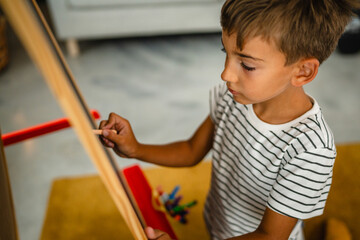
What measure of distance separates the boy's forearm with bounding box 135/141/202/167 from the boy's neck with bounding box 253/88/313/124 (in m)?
0.23

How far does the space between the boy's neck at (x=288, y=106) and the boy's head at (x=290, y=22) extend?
95mm

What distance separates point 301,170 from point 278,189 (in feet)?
0.17

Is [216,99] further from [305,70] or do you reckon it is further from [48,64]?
[48,64]

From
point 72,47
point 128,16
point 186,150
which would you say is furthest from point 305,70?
point 72,47

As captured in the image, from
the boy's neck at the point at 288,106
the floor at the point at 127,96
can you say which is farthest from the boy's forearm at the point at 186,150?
the floor at the point at 127,96

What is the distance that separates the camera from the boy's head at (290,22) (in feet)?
1.63

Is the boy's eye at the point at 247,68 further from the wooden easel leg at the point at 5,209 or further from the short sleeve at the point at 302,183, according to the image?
the wooden easel leg at the point at 5,209

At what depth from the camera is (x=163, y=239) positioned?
0.55 metres

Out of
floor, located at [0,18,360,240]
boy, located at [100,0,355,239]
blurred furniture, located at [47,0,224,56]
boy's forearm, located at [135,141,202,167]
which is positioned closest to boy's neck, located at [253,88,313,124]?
boy, located at [100,0,355,239]

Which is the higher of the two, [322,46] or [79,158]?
[322,46]

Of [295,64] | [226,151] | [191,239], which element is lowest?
[191,239]

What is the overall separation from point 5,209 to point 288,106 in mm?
496

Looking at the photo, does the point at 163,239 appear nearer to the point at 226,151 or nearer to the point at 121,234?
the point at 226,151

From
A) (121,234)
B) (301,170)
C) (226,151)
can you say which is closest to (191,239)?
(121,234)
